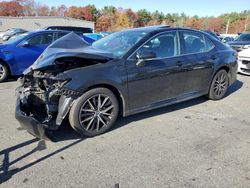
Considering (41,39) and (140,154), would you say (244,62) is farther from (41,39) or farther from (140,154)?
(140,154)

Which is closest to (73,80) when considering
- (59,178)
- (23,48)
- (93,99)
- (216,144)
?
(93,99)

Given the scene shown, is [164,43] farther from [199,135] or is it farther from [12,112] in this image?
[12,112]

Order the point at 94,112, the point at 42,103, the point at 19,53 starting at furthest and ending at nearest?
the point at 19,53
the point at 42,103
the point at 94,112

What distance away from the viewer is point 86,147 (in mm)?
3777

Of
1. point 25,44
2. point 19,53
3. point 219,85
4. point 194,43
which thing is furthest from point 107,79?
point 25,44

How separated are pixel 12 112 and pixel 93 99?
199cm

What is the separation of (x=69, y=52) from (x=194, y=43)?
2589mm

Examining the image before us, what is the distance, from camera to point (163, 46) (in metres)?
4.75

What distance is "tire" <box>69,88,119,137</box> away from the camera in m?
3.91

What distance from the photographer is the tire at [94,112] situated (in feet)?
12.8

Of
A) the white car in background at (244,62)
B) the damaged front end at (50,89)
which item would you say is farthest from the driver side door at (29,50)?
the white car in background at (244,62)

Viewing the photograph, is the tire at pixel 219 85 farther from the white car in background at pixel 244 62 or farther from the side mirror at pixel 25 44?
the side mirror at pixel 25 44

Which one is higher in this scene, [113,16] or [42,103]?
[113,16]

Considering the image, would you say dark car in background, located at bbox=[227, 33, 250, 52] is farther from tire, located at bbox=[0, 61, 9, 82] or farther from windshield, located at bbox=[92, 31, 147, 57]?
tire, located at bbox=[0, 61, 9, 82]
